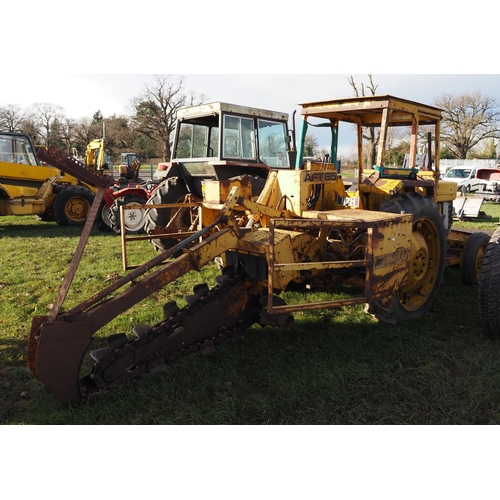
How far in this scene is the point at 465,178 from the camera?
23625mm

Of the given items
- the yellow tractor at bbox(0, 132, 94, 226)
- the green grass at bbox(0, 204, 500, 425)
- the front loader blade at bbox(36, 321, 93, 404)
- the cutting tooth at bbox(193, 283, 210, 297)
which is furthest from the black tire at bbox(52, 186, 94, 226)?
the front loader blade at bbox(36, 321, 93, 404)

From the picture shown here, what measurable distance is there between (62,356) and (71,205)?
9.86 m

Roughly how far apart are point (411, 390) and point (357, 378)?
407 millimetres

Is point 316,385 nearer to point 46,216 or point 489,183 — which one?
point 46,216

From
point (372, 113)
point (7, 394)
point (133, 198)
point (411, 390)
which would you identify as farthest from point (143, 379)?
point (133, 198)

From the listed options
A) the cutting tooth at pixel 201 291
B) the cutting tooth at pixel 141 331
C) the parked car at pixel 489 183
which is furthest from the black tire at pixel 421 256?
the parked car at pixel 489 183

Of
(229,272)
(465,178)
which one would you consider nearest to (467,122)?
(465,178)

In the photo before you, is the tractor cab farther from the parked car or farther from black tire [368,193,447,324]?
the parked car

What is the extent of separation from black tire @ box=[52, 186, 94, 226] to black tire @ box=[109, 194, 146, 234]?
6.16ft

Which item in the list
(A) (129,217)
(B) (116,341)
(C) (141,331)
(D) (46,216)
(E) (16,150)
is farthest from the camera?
(D) (46,216)

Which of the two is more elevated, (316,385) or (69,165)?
(69,165)

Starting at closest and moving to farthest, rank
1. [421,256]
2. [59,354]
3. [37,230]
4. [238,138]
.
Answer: [59,354]
[421,256]
[238,138]
[37,230]

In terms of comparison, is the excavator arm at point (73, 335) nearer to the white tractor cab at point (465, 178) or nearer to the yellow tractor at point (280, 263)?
the yellow tractor at point (280, 263)

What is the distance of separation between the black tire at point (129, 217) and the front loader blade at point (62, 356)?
725 centimetres
